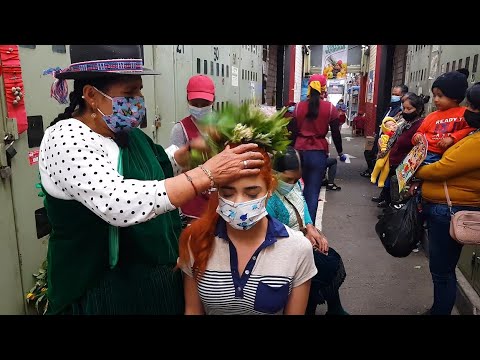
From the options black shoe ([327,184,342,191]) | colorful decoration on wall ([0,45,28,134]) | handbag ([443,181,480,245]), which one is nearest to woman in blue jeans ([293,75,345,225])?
handbag ([443,181,480,245])

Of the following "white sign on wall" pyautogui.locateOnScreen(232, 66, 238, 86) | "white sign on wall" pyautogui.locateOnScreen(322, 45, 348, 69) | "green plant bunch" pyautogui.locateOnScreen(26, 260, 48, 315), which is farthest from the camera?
"white sign on wall" pyautogui.locateOnScreen(322, 45, 348, 69)

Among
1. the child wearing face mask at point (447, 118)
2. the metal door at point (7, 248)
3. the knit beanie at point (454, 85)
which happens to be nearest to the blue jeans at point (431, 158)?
the child wearing face mask at point (447, 118)

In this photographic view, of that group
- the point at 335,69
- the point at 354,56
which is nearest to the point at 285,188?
the point at 354,56

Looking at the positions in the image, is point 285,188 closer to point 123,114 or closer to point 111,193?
point 123,114

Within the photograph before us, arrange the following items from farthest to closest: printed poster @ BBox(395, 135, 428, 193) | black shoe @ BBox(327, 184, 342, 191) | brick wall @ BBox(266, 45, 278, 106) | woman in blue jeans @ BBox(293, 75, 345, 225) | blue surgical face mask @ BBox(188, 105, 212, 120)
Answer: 1. brick wall @ BBox(266, 45, 278, 106)
2. black shoe @ BBox(327, 184, 342, 191)
3. woman in blue jeans @ BBox(293, 75, 345, 225)
4. blue surgical face mask @ BBox(188, 105, 212, 120)
5. printed poster @ BBox(395, 135, 428, 193)

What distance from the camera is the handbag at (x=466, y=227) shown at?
2719 millimetres

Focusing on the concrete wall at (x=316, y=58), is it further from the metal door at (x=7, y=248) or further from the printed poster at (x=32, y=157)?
the metal door at (x=7, y=248)

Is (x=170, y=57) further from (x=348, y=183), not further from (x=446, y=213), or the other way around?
(x=348, y=183)

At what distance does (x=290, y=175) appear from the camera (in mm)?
2662

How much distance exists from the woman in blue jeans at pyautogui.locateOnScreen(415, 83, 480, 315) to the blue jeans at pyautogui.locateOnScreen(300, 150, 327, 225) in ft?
6.97

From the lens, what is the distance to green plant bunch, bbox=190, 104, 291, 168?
1670 millimetres

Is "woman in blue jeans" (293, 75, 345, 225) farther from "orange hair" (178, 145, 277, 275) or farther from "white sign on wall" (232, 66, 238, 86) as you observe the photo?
"orange hair" (178, 145, 277, 275)
